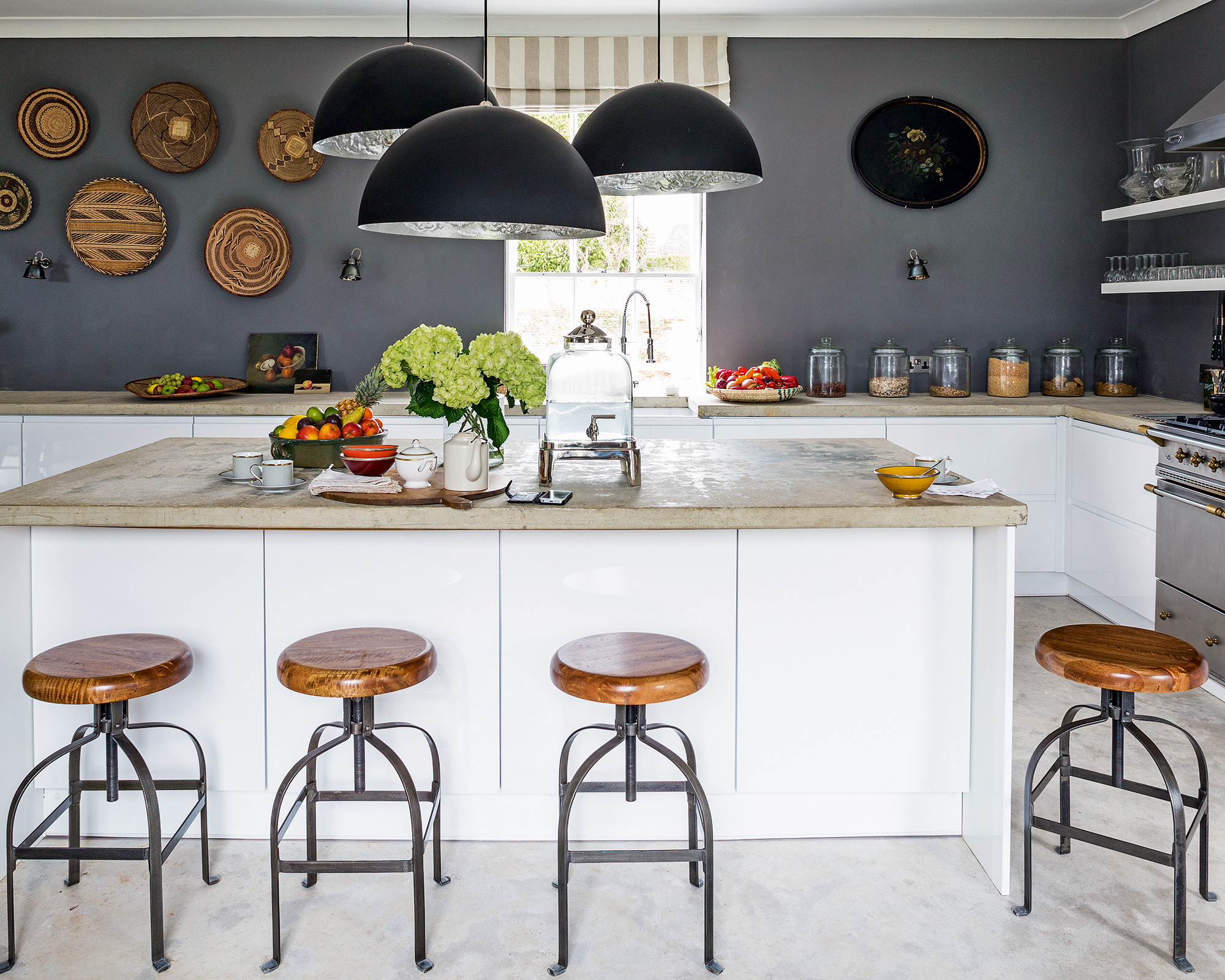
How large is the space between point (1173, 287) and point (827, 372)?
158cm

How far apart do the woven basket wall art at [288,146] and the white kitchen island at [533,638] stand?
316cm

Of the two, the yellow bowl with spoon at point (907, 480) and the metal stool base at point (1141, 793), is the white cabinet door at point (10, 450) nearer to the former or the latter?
the yellow bowl with spoon at point (907, 480)

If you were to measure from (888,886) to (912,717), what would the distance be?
427mm

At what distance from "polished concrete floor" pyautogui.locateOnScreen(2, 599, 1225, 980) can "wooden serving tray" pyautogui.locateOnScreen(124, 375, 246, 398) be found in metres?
2.85

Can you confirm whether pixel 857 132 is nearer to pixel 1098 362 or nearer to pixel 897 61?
pixel 897 61

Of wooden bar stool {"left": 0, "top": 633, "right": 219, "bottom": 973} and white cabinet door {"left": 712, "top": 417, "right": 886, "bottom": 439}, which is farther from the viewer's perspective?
white cabinet door {"left": 712, "top": 417, "right": 886, "bottom": 439}

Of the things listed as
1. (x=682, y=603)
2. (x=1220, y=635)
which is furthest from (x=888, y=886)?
(x=1220, y=635)

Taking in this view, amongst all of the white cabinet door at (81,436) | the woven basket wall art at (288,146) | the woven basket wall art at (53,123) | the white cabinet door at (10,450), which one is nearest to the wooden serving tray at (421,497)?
the white cabinet door at (81,436)

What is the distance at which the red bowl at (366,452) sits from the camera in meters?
2.69

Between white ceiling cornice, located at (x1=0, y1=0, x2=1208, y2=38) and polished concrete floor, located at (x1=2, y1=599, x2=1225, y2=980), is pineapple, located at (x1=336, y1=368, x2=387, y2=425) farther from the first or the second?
white ceiling cornice, located at (x1=0, y1=0, x2=1208, y2=38)

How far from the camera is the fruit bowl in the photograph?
4906 millimetres

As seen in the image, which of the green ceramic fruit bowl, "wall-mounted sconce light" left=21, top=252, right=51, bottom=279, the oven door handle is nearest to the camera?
the green ceramic fruit bowl

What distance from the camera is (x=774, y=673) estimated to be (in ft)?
8.70

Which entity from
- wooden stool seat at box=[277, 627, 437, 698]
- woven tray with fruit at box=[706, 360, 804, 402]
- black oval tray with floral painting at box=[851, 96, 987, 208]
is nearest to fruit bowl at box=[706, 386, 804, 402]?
woven tray with fruit at box=[706, 360, 804, 402]
